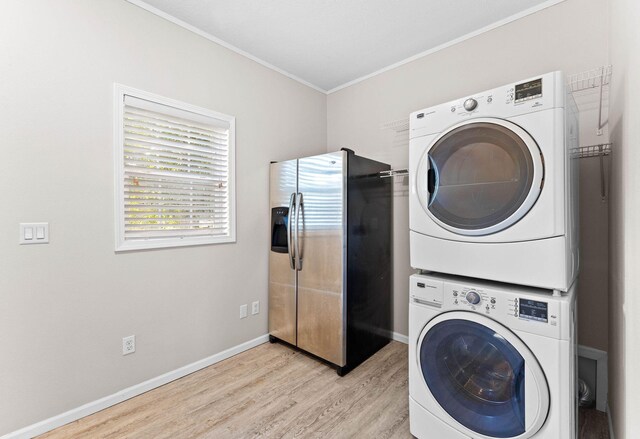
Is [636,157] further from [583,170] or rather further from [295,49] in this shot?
[295,49]

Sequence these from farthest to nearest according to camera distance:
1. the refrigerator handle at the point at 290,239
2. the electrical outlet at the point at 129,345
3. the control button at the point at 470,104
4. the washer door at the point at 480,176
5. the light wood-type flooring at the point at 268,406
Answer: the refrigerator handle at the point at 290,239 → the electrical outlet at the point at 129,345 → the light wood-type flooring at the point at 268,406 → the control button at the point at 470,104 → the washer door at the point at 480,176

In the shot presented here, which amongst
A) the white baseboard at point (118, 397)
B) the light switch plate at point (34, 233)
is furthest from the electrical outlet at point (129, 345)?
the light switch plate at point (34, 233)

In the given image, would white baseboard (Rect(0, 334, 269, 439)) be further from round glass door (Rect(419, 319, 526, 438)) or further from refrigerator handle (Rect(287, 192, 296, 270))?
round glass door (Rect(419, 319, 526, 438))

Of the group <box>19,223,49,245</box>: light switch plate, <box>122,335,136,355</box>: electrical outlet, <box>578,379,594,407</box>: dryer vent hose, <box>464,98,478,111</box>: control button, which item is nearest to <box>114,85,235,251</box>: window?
<box>19,223,49,245</box>: light switch plate

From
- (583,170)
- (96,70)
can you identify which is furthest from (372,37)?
(96,70)

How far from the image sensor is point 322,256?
7.97 ft

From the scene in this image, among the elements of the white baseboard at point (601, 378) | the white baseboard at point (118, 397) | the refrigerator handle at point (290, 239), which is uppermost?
the refrigerator handle at point (290, 239)

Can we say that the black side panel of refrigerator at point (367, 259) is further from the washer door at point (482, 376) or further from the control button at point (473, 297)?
the control button at point (473, 297)

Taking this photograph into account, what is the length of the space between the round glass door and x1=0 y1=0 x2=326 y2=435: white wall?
1.72 meters

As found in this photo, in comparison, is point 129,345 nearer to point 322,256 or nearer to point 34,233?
point 34,233

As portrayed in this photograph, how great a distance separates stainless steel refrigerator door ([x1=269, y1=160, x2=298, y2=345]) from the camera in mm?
2646

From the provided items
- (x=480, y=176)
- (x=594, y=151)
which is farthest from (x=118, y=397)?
(x=594, y=151)

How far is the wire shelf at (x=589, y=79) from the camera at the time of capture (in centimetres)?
175

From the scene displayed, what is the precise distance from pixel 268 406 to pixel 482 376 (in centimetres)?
131
